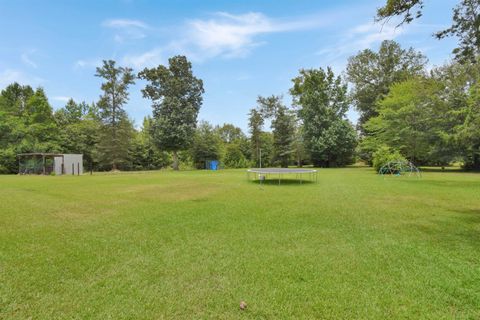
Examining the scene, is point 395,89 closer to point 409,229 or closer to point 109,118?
point 409,229

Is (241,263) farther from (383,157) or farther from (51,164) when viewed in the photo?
(51,164)

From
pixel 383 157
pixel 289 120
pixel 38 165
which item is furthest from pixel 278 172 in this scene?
pixel 289 120

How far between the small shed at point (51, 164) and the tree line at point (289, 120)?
208 cm

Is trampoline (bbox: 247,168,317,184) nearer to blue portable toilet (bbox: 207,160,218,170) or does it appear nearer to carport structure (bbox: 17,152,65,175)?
→ blue portable toilet (bbox: 207,160,218,170)

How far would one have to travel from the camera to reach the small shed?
22.0m

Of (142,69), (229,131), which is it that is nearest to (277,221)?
(142,69)

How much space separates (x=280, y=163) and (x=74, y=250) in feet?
105

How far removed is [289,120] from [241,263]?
32.1 meters

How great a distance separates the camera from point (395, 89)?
74.6 ft

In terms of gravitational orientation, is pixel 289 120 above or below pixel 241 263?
above

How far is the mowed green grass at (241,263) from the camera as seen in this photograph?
243 centimetres

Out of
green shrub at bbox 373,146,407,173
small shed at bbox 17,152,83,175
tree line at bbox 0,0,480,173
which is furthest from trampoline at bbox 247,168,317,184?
small shed at bbox 17,152,83,175

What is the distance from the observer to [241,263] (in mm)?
3434

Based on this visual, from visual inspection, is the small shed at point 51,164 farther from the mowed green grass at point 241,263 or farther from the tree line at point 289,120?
the mowed green grass at point 241,263
